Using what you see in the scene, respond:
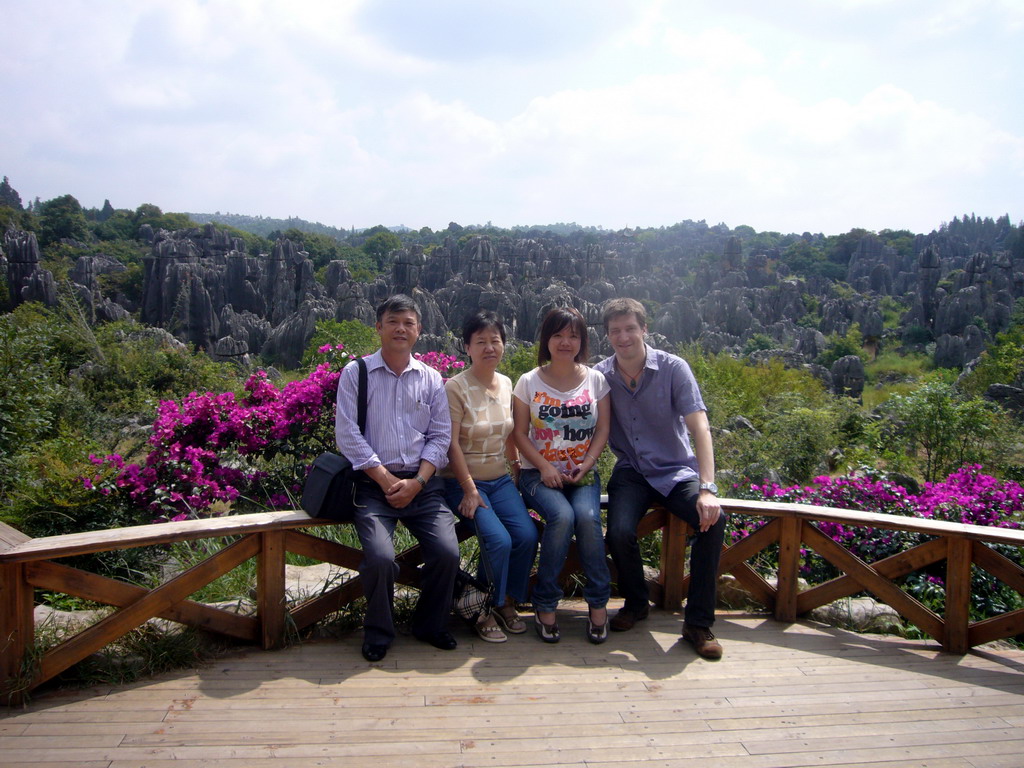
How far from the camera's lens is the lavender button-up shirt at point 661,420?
3441 millimetres

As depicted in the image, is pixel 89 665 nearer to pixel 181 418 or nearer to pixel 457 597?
pixel 457 597

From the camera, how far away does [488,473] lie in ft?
11.2

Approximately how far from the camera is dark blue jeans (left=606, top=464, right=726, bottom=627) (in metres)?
3.21

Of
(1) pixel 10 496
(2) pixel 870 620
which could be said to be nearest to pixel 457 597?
(2) pixel 870 620

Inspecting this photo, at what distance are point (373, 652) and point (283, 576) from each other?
51cm

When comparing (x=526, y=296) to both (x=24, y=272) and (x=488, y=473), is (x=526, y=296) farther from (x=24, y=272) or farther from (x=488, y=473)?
(x=488, y=473)

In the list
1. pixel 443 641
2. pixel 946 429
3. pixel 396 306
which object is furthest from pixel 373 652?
pixel 946 429

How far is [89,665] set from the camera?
2762 millimetres

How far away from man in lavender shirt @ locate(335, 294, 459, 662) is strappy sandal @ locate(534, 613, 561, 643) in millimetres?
412

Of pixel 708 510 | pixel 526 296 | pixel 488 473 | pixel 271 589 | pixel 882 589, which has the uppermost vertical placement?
pixel 526 296

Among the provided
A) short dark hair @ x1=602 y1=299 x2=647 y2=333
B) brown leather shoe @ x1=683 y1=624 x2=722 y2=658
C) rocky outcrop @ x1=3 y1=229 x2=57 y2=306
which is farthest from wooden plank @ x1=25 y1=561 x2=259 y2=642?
rocky outcrop @ x1=3 y1=229 x2=57 y2=306

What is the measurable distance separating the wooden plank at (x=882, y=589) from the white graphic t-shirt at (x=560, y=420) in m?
1.21

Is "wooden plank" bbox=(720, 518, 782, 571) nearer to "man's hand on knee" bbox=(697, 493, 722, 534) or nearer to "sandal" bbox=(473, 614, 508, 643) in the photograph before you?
"man's hand on knee" bbox=(697, 493, 722, 534)

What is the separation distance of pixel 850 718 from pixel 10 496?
5.70 metres
